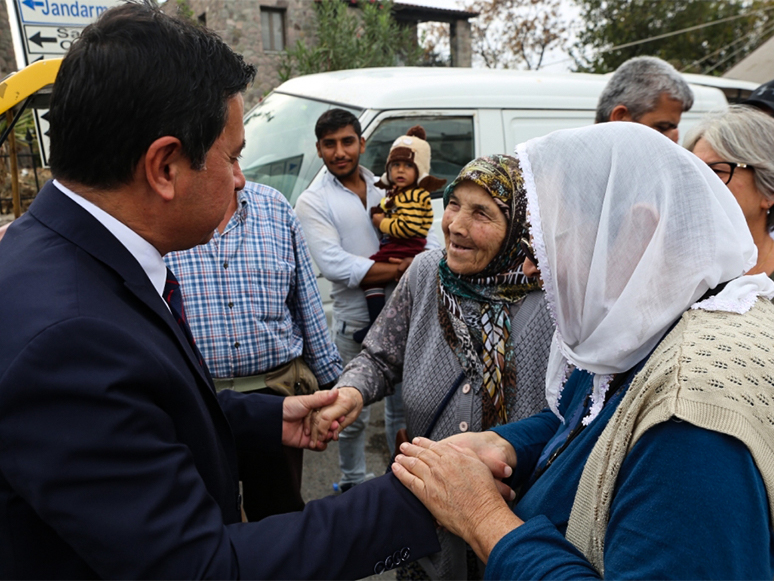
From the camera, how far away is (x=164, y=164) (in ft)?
3.92

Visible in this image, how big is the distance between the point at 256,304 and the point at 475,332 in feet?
3.20

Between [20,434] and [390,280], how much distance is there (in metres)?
2.63

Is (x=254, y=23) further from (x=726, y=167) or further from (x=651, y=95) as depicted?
(x=726, y=167)

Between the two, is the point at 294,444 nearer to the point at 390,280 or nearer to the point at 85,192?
the point at 85,192

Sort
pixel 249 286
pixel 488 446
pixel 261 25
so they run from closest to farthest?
pixel 488 446, pixel 249 286, pixel 261 25

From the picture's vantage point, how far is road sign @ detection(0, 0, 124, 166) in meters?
3.63

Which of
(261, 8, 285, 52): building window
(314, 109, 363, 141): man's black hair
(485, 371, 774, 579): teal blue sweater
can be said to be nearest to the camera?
(485, 371, 774, 579): teal blue sweater

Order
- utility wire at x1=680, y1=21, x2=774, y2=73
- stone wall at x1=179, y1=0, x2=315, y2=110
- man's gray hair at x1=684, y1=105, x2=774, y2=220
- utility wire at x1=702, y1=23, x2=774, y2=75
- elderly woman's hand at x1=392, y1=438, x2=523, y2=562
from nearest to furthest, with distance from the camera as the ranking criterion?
elderly woman's hand at x1=392, y1=438, x2=523, y2=562
man's gray hair at x1=684, y1=105, x2=774, y2=220
stone wall at x1=179, y1=0, x2=315, y2=110
utility wire at x1=680, y1=21, x2=774, y2=73
utility wire at x1=702, y1=23, x2=774, y2=75

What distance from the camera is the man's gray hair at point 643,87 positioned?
3387 mm

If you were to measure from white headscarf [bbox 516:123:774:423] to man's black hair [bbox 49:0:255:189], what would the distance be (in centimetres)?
80

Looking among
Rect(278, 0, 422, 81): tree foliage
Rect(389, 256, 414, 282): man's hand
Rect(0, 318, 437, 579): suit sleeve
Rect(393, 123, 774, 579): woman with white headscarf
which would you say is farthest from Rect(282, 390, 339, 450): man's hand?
Rect(278, 0, 422, 81): tree foliage

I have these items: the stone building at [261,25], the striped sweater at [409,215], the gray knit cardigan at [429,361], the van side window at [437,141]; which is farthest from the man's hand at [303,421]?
the stone building at [261,25]

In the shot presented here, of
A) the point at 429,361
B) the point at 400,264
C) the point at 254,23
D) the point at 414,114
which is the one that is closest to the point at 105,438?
the point at 429,361

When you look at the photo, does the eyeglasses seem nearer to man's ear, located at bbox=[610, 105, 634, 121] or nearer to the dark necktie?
man's ear, located at bbox=[610, 105, 634, 121]
